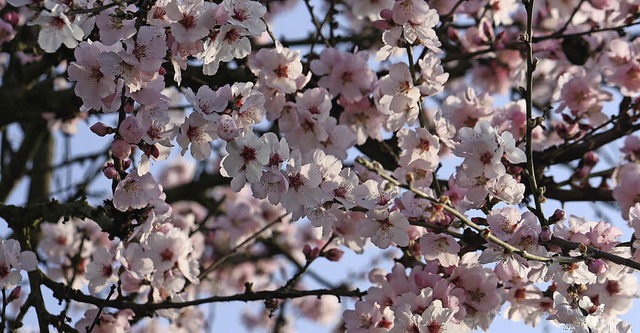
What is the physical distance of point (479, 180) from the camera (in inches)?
91.3

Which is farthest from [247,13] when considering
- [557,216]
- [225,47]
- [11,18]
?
[11,18]

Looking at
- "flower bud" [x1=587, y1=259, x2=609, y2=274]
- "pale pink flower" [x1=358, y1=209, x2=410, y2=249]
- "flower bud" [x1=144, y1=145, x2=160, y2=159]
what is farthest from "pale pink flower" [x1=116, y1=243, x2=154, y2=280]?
"flower bud" [x1=587, y1=259, x2=609, y2=274]

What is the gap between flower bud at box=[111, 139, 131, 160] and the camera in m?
2.13

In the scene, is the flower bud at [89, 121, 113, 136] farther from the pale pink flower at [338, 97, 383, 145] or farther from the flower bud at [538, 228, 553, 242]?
the flower bud at [538, 228, 553, 242]

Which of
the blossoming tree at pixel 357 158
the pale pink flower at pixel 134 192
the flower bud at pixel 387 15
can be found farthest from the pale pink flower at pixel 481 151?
the pale pink flower at pixel 134 192

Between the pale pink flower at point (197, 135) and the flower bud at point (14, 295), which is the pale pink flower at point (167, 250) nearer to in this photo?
the flower bud at point (14, 295)

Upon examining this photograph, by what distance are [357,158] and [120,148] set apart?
643 mm

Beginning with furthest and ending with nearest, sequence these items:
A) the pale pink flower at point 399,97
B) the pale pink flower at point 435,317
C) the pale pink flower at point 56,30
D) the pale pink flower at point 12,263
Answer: the pale pink flower at point 399,97 < the pale pink flower at point 12,263 < the pale pink flower at point 435,317 < the pale pink flower at point 56,30

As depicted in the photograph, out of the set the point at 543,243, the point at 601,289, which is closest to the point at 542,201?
the point at 543,243

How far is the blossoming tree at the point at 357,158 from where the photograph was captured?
2.12 meters

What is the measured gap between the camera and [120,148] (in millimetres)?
2135

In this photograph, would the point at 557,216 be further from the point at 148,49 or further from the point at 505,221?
the point at 148,49

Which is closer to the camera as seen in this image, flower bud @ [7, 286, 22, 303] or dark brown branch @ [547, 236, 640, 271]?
dark brown branch @ [547, 236, 640, 271]

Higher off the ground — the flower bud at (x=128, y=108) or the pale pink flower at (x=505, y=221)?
the flower bud at (x=128, y=108)
